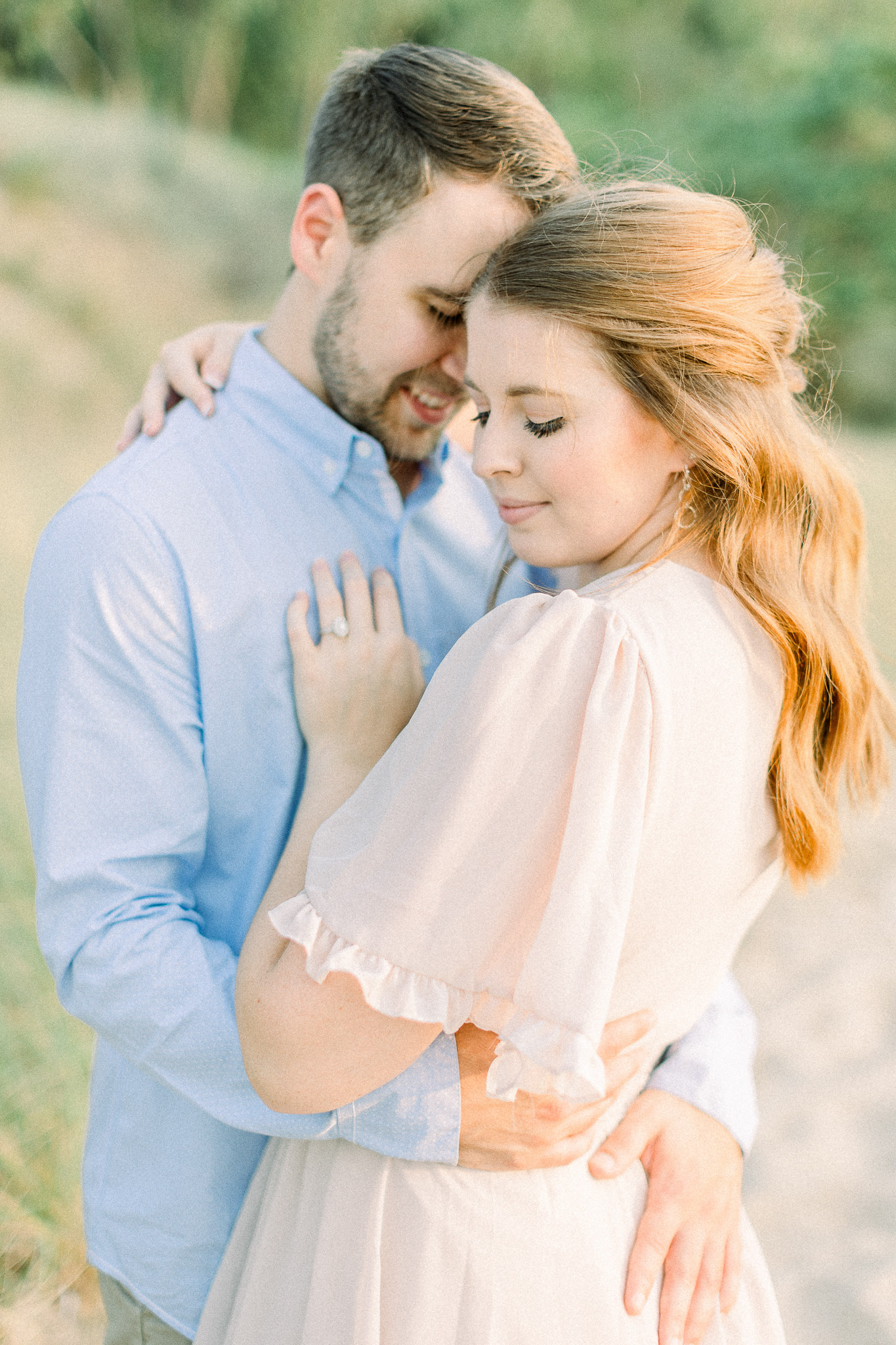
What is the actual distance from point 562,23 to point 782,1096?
1547cm

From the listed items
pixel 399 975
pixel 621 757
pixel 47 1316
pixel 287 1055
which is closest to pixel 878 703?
pixel 621 757

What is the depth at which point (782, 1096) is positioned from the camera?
3.45 m

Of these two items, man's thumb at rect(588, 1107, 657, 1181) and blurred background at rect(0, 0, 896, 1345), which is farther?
blurred background at rect(0, 0, 896, 1345)

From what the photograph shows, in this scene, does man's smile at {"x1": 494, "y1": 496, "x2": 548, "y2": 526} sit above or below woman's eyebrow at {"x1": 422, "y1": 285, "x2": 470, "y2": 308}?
below

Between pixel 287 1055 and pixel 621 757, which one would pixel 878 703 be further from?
pixel 287 1055

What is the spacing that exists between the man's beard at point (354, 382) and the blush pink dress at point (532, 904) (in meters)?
0.64

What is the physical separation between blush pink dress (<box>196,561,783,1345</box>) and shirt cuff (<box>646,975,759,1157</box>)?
0.22 metres

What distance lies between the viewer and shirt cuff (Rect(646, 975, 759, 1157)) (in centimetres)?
153

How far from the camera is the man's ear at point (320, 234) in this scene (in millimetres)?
1663

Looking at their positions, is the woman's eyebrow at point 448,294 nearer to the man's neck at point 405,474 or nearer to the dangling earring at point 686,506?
the man's neck at point 405,474

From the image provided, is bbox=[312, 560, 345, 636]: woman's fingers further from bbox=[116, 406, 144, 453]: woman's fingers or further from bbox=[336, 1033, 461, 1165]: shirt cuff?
bbox=[336, 1033, 461, 1165]: shirt cuff

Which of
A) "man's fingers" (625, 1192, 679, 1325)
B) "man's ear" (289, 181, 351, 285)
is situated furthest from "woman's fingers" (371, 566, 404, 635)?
"man's fingers" (625, 1192, 679, 1325)

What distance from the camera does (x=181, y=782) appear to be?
1.43 m

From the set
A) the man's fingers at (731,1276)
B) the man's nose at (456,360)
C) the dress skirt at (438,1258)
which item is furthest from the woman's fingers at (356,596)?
the man's fingers at (731,1276)
